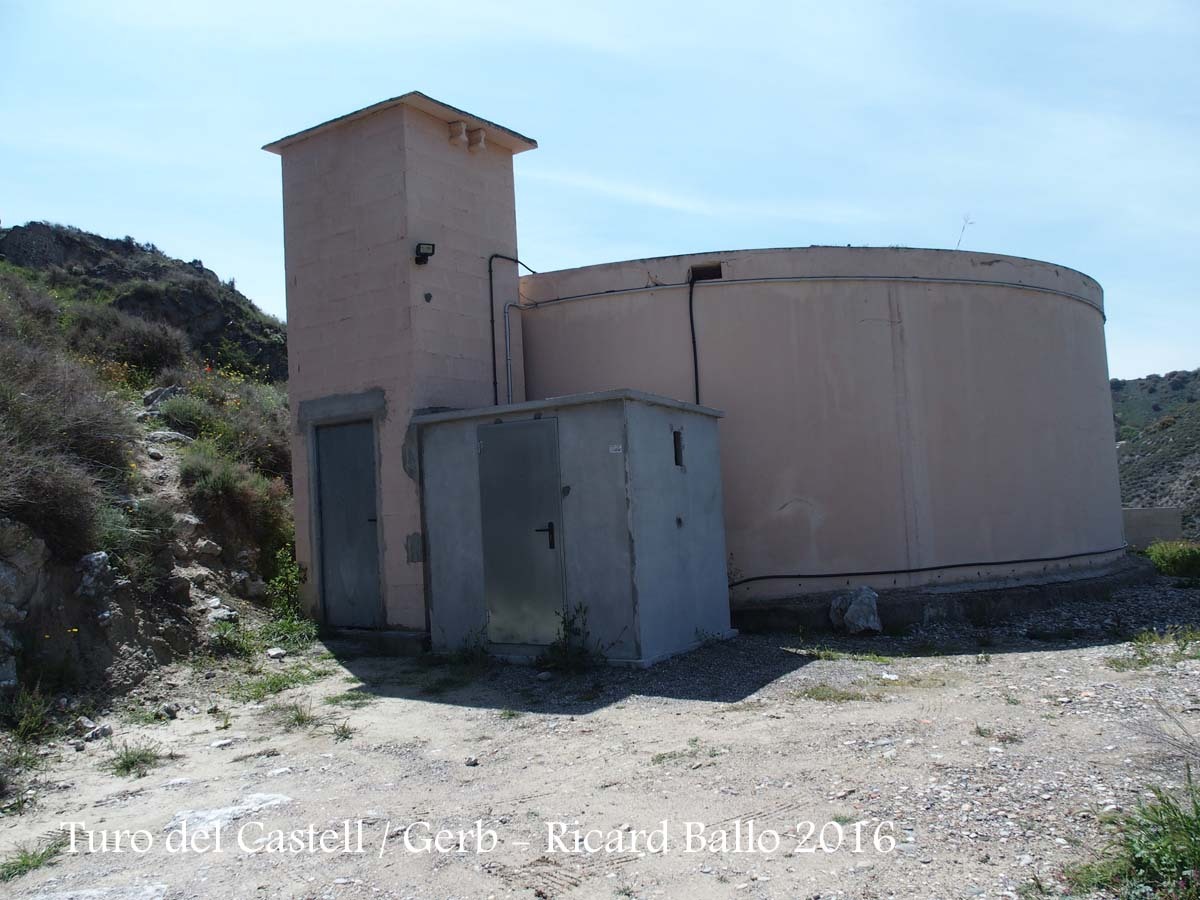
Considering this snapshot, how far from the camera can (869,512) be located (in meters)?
10.5

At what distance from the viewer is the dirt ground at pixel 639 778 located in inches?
152

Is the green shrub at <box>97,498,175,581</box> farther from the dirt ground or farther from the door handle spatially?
the door handle

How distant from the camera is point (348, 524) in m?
9.90

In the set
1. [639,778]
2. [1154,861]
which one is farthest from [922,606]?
[1154,861]

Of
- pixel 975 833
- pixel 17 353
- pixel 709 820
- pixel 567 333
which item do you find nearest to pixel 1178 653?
pixel 975 833

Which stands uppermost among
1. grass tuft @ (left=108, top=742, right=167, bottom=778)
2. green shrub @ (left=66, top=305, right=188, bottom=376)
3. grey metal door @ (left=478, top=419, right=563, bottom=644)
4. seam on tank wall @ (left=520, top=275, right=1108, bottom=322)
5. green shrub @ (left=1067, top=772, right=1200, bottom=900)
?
green shrub @ (left=66, top=305, right=188, bottom=376)

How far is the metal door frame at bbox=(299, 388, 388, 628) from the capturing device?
955 cm

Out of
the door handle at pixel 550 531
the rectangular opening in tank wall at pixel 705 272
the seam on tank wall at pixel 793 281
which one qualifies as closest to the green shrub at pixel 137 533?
the door handle at pixel 550 531

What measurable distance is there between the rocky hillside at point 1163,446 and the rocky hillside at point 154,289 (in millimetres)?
24172

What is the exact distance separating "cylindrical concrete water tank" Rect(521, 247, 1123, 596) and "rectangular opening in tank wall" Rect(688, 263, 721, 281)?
0.5 inches

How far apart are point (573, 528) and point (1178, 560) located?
1131cm

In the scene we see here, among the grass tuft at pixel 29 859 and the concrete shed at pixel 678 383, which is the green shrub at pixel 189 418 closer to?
the concrete shed at pixel 678 383

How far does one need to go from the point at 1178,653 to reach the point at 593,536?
490 cm

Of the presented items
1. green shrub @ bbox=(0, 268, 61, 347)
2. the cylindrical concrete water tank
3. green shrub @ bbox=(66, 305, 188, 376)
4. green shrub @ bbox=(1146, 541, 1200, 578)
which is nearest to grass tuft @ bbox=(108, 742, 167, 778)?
the cylindrical concrete water tank
